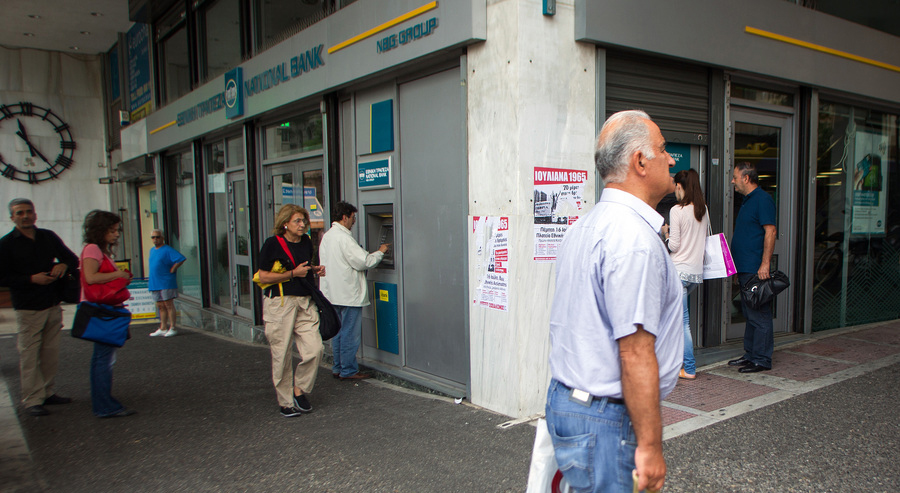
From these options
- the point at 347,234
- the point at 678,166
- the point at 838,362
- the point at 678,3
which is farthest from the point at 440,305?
the point at 838,362

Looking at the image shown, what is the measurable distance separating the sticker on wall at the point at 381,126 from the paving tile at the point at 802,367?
13.2 feet

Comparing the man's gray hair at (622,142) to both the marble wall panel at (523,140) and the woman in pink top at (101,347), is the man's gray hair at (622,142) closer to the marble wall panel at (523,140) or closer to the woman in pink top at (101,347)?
the marble wall panel at (523,140)

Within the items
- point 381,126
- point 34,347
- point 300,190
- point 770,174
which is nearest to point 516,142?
point 381,126

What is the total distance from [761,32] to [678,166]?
5.17 ft

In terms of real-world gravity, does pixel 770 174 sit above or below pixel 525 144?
below

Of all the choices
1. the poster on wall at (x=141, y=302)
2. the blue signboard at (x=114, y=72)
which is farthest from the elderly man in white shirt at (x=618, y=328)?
the blue signboard at (x=114, y=72)

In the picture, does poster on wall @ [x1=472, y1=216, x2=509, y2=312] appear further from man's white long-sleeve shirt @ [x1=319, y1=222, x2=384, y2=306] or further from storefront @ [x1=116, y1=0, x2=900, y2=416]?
man's white long-sleeve shirt @ [x1=319, y1=222, x2=384, y2=306]

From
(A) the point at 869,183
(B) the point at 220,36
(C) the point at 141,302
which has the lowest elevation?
(C) the point at 141,302

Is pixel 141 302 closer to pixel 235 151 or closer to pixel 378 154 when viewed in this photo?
pixel 235 151

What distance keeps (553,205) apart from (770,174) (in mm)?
3235

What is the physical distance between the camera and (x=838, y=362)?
5352 millimetres

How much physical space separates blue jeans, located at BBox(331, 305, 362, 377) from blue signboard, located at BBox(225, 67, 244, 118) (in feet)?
12.2

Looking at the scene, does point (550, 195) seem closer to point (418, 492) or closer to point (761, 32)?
point (418, 492)

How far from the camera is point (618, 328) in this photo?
1.60 m
